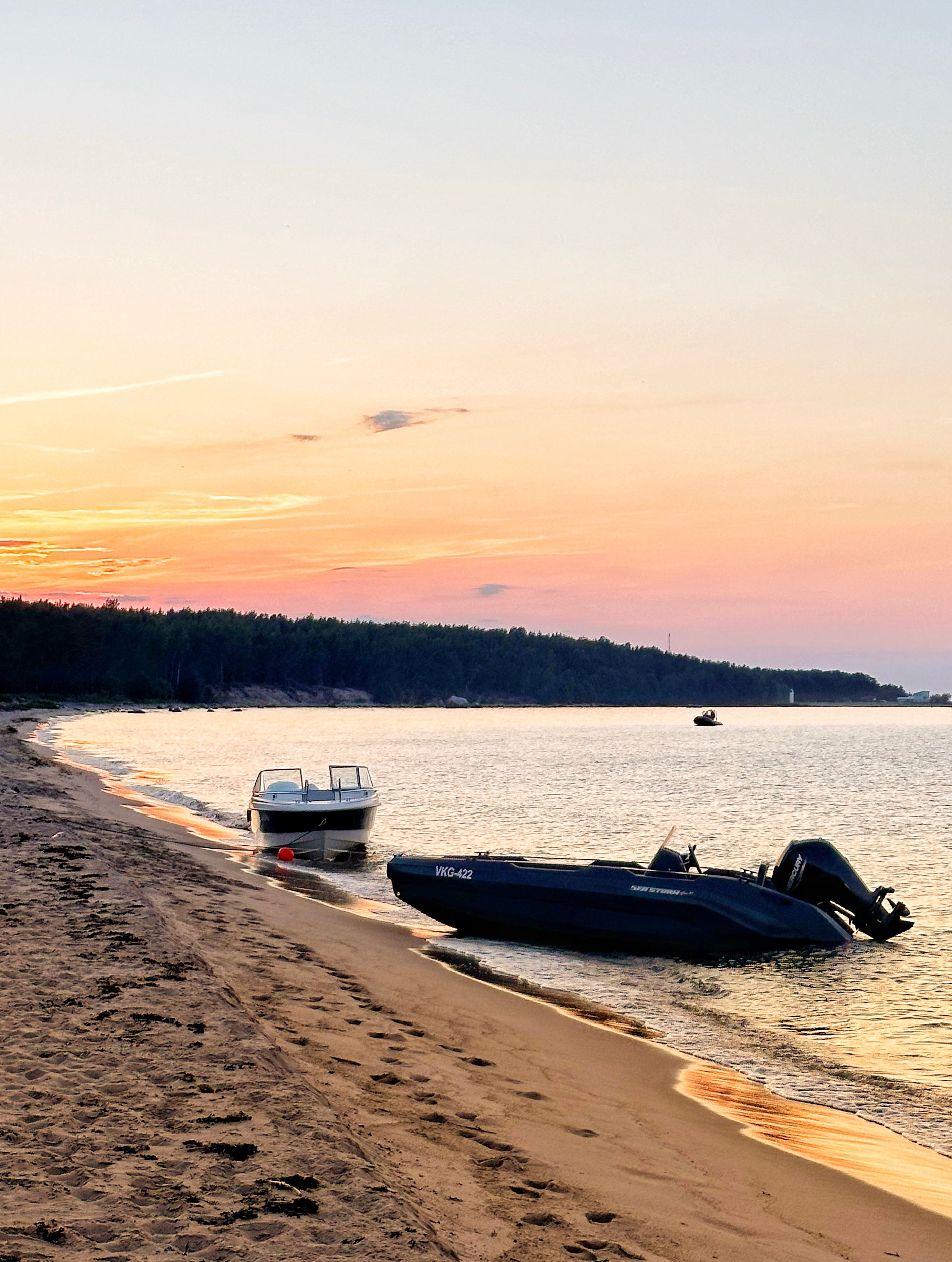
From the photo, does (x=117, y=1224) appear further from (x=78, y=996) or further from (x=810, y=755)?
(x=810, y=755)

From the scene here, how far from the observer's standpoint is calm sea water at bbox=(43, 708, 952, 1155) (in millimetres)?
11992

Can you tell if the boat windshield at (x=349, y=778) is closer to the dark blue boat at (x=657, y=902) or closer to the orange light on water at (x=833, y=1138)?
the dark blue boat at (x=657, y=902)

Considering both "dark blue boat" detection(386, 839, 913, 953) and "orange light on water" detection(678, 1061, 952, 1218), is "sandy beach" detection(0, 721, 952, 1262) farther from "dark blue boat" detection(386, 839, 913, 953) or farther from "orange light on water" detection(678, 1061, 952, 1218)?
"dark blue boat" detection(386, 839, 913, 953)

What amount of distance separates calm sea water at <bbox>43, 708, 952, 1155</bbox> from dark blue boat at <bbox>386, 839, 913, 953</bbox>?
0.37 metres

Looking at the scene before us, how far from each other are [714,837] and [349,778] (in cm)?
1293

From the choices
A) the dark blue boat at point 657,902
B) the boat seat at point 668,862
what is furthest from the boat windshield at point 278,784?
the boat seat at point 668,862

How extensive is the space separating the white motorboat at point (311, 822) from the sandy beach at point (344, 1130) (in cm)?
1325

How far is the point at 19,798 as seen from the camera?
27.3m

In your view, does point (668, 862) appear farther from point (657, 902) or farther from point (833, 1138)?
point (833, 1138)

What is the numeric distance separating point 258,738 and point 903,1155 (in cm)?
9561

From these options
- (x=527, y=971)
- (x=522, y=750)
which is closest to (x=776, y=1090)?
(x=527, y=971)

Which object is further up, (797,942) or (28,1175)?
(28,1175)

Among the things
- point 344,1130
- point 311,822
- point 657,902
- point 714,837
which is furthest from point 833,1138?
point 714,837

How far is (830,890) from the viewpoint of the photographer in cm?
1750
